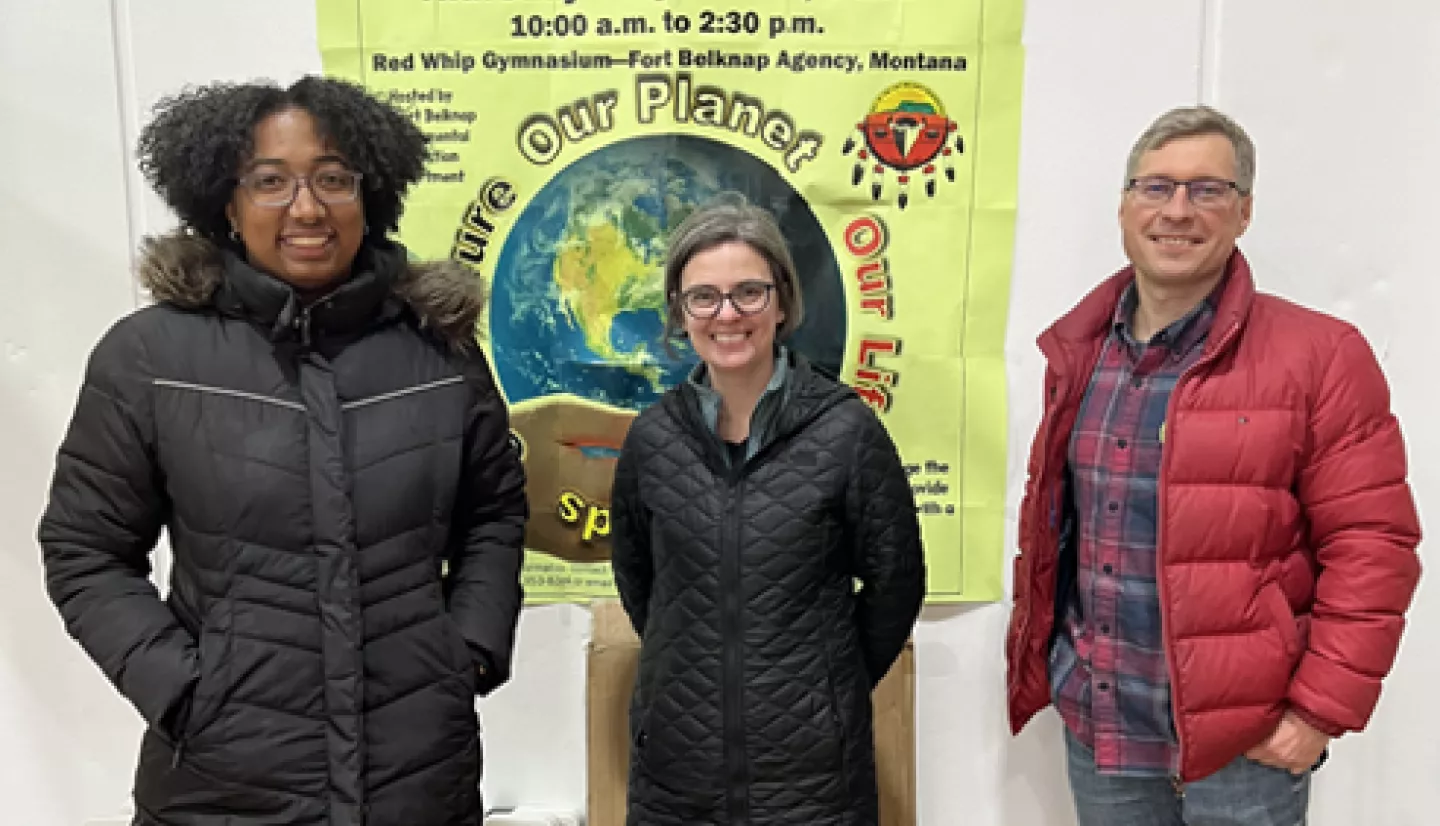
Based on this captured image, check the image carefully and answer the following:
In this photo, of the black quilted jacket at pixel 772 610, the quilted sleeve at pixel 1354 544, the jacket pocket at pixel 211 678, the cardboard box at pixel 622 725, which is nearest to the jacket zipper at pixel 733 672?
the black quilted jacket at pixel 772 610

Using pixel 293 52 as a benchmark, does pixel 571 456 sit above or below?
below

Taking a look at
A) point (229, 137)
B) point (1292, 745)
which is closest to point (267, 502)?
point (229, 137)

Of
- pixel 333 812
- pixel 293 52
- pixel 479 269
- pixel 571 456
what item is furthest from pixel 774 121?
pixel 333 812

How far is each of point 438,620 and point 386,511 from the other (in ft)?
0.51

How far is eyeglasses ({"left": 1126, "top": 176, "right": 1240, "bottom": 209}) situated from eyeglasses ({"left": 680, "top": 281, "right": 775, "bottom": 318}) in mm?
530

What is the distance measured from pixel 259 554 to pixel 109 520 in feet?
0.62

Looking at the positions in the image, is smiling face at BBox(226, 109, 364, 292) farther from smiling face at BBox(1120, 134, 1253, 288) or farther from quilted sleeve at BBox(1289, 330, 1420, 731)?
quilted sleeve at BBox(1289, 330, 1420, 731)

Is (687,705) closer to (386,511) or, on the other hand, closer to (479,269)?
(386,511)

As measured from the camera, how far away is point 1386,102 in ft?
5.85

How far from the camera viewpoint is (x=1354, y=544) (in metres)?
1.27

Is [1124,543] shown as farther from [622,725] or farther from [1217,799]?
[622,725]

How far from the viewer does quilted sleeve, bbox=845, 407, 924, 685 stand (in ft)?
4.52

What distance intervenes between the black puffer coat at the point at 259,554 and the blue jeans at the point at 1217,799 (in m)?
0.95

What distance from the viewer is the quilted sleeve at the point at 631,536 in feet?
4.84
